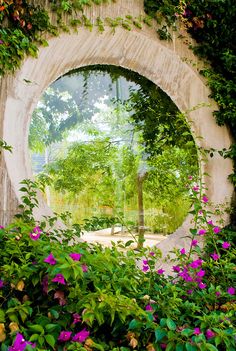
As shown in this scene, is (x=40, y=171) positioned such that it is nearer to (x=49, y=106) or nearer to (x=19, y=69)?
(x=49, y=106)

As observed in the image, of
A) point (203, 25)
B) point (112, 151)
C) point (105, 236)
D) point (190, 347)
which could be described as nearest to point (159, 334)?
point (190, 347)

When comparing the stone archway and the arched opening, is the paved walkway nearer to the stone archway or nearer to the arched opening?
the arched opening

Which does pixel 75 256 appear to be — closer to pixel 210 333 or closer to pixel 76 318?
pixel 76 318

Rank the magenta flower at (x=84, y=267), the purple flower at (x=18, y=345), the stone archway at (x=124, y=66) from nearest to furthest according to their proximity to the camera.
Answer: the purple flower at (x=18, y=345) → the magenta flower at (x=84, y=267) → the stone archway at (x=124, y=66)

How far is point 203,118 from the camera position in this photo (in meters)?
3.41

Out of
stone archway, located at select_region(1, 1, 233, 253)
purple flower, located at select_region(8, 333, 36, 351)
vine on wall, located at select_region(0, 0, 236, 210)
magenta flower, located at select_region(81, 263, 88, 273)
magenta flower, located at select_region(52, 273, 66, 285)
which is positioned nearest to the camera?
purple flower, located at select_region(8, 333, 36, 351)

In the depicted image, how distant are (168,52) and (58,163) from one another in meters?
1.38

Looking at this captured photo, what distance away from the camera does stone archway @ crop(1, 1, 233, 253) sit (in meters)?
2.54

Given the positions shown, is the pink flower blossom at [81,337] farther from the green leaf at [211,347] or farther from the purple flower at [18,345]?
the green leaf at [211,347]

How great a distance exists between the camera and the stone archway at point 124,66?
2535mm

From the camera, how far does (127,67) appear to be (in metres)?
3.13

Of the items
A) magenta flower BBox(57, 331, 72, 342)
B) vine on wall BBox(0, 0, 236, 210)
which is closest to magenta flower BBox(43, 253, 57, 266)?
magenta flower BBox(57, 331, 72, 342)

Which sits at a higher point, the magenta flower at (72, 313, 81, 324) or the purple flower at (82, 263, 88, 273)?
the purple flower at (82, 263, 88, 273)

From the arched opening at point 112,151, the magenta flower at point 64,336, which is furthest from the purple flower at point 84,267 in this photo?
the arched opening at point 112,151
